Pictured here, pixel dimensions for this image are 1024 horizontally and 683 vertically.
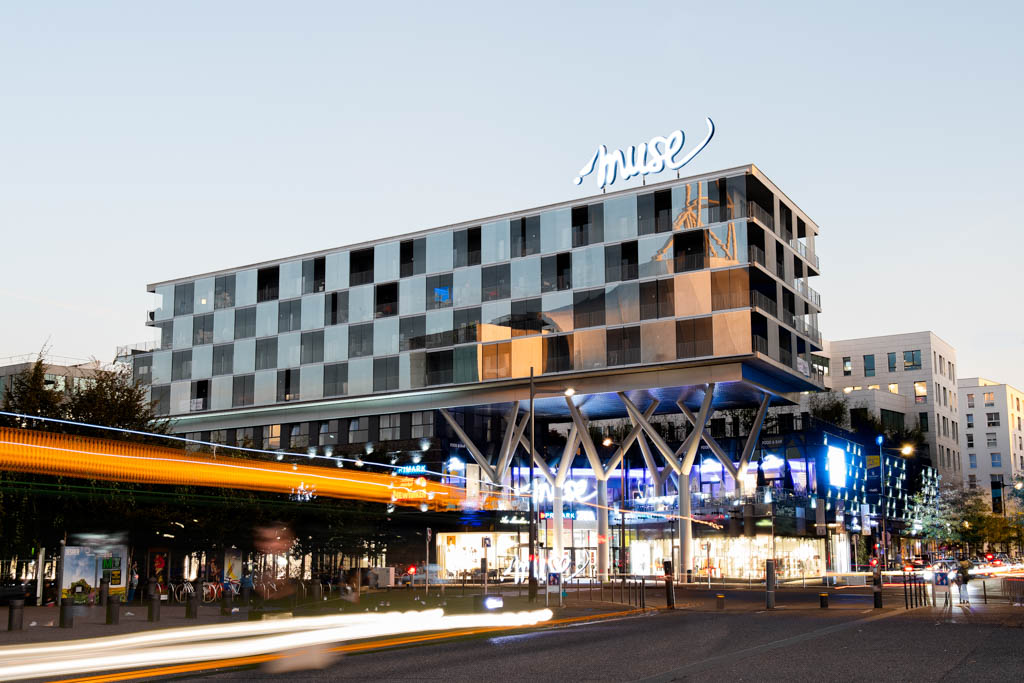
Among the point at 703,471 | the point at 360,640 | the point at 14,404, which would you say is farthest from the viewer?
the point at 703,471

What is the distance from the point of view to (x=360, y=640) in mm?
26375

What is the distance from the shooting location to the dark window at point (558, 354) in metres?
70.4

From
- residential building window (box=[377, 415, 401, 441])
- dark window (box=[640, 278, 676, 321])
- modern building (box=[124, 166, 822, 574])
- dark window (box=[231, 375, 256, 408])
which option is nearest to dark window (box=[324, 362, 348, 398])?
modern building (box=[124, 166, 822, 574])

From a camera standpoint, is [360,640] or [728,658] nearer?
[728,658]

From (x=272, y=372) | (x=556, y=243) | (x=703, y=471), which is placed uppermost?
(x=556, y=243)

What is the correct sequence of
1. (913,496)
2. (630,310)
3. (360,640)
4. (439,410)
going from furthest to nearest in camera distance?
(913,496)
(439,410)
(630,310)
(360,640)

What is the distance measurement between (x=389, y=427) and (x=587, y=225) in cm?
2098

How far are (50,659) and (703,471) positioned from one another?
76927 mm

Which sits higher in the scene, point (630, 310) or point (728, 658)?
point (630, 310)

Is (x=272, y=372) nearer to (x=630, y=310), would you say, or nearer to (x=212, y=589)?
(x=630, y=310)

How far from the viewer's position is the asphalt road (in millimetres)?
18125

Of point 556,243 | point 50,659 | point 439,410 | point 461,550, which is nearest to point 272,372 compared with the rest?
point 439,410

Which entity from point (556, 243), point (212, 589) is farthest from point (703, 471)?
point (212, 589)

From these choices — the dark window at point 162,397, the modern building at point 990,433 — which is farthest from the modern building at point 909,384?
the dark window at point 162,397
